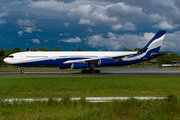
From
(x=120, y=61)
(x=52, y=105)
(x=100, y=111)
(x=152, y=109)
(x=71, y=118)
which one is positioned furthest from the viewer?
(x=120, y=61)

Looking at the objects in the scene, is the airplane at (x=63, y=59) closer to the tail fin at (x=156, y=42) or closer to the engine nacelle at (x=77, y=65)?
the engine nacelle at (x=77, y=65)

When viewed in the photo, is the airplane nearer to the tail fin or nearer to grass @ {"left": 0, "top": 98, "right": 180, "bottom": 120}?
the tail fin

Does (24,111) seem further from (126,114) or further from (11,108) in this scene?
(126,114)

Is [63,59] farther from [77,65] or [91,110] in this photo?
[91,110]

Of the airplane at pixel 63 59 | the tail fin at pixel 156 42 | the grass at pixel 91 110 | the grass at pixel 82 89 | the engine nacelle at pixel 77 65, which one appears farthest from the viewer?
the tail fin at pixel 156 42

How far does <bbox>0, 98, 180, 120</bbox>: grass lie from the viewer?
311 inches

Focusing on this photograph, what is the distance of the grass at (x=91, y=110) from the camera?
25.9ft

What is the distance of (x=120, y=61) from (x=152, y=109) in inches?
1258

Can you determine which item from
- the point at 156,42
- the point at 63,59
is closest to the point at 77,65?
the point at 63,59

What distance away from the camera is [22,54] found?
36.9 m

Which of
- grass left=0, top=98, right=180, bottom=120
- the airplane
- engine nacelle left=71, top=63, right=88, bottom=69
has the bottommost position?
grass left=0, top=98, right=180, bottom=120

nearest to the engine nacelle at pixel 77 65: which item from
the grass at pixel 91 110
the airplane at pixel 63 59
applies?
the airplane at pixel 63 59

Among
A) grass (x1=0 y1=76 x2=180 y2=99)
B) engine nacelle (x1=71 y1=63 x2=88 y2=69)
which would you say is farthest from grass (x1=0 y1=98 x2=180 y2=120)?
engine nacelle (x1=71 y1=63 x2=88 y2=69)

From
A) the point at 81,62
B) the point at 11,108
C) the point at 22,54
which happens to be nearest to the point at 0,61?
the point at 22,54
